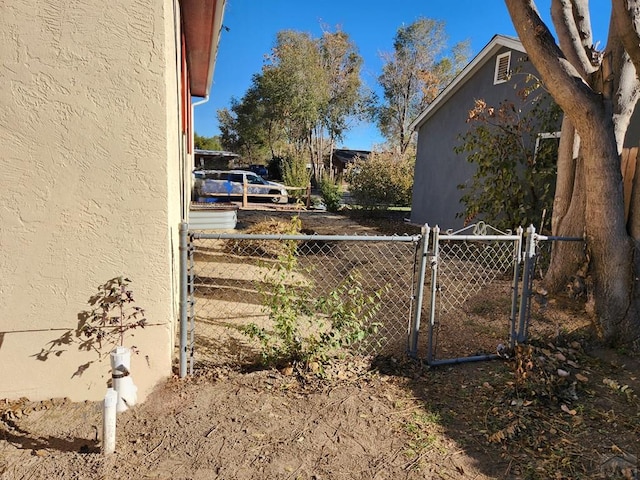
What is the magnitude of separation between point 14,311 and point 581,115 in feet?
16.2

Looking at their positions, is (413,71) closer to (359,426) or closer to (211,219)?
(211,219)

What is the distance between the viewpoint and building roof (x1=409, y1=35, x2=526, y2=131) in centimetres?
916

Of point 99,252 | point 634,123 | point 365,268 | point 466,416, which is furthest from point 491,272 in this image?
point 99,252

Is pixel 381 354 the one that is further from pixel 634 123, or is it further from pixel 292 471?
pixel 634 123

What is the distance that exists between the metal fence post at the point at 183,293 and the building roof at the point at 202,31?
3.25 meters

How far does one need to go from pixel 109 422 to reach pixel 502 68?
10887 mm

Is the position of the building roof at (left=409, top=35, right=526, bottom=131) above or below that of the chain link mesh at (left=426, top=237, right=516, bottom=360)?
above

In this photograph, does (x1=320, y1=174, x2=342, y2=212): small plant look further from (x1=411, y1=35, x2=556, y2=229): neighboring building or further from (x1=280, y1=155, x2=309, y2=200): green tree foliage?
(x1=411, y1=35, x2=556, y2=229): neighboring building

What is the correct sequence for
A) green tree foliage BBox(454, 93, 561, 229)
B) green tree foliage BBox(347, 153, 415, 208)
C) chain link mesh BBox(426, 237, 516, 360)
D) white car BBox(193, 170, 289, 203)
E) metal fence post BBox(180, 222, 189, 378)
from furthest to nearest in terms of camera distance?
1. green tree foliage BBox(347, 153, 415, 208)
2. white car BBox(193, 170, 289, 203)
3. green tree foliage BBox(454, 93, 561, 229)
4. chain link mesh BBox(426, 237, 516, 360)
5. metal fence post BBox(180, 222, 189, 378)

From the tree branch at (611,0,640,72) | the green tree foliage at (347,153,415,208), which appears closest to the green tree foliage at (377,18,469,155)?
the green tree foliage at (347,153,415,208)

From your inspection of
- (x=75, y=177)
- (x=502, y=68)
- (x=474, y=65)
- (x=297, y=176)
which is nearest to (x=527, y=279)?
(x=75, y=177)

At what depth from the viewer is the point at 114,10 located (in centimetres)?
227

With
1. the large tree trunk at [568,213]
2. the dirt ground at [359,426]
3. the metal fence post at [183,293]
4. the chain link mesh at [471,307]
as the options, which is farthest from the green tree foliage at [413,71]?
the metal fence post at [183,293]

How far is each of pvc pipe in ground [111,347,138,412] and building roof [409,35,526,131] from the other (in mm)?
9960
